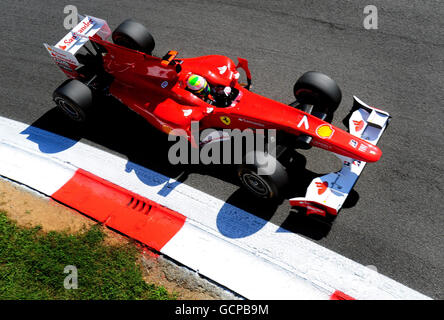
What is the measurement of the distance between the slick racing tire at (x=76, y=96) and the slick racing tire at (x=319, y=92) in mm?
3695


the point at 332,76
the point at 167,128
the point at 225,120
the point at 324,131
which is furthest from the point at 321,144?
the point at 167,128

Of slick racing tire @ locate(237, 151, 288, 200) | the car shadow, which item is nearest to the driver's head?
the car shadow

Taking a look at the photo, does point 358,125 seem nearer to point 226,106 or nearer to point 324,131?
point 324,131

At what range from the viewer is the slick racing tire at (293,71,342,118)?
6.61m

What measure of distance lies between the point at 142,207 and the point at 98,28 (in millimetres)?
3468

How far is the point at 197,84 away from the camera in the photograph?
644 cm

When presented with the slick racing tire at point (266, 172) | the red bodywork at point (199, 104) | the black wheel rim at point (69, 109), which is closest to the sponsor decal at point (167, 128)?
the red bodywork at point (199, 104)

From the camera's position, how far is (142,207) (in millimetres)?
6590

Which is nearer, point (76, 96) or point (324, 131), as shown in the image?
point (324, 131)

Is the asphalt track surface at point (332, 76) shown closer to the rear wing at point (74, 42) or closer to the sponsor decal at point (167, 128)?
the sponsor decal at point (167, 128)

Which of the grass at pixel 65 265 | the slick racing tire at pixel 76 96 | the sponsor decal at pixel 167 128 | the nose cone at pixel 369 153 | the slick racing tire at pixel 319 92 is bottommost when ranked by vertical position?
the grass at pixel 65 265

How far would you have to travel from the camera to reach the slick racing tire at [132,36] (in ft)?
25.6

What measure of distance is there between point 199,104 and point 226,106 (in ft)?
1.48
